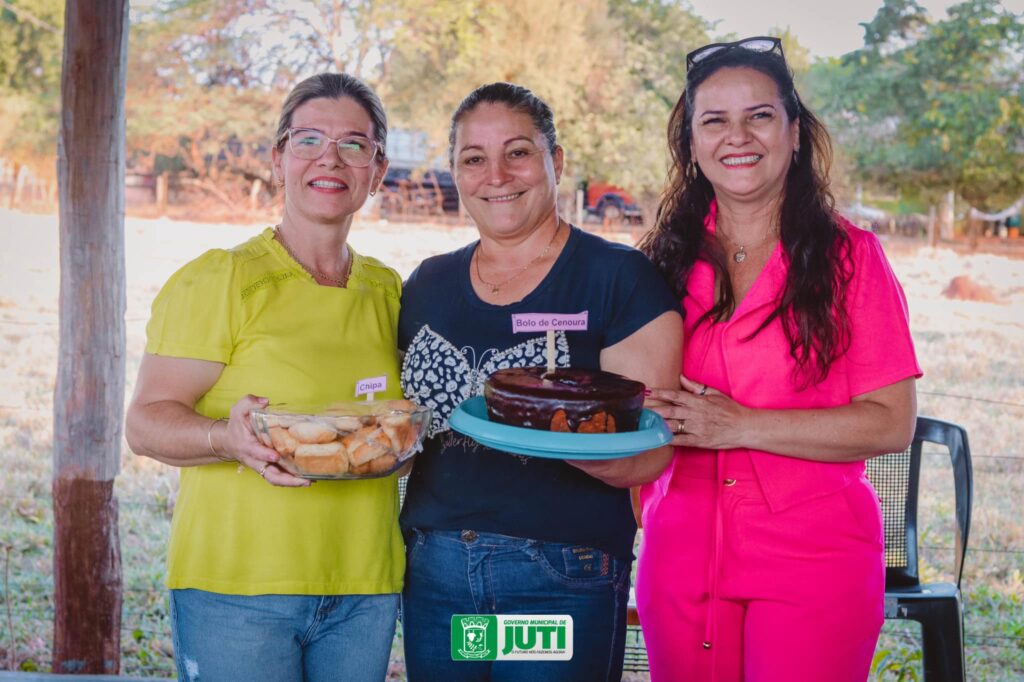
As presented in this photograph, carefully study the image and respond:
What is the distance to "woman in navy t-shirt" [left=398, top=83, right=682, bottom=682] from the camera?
5.89ft

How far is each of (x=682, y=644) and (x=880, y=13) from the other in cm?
332

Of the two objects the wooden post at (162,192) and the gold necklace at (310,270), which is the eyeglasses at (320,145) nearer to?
the gold necklace at (310,270)

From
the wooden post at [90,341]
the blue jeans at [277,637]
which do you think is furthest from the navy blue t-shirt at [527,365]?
the wooden post at [90,341]

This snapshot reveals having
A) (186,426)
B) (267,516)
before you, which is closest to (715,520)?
(267,516)

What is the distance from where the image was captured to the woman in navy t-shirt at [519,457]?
5.89 feet

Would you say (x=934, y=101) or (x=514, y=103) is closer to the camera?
(x=514, y=103)

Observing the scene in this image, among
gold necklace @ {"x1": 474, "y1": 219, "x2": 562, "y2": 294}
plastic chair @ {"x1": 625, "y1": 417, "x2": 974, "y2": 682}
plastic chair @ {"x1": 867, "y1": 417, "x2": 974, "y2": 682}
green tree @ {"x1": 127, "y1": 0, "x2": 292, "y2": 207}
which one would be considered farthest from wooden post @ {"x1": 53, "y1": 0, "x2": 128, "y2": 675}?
plastic chair @ {"x1": 867, "y1": 417, "x2": 974, "y2": 682}

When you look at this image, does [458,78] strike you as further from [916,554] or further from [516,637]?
[516,637]

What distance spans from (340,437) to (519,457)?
16.6 inches

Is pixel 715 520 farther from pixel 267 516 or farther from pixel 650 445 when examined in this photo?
pixel 267 516

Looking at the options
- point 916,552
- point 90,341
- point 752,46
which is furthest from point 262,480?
point 916,552

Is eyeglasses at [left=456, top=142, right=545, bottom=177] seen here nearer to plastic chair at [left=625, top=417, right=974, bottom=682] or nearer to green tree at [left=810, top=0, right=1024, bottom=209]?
plastic chair at [left=625, top=417, right=974, bottom=682]

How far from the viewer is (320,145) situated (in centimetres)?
194

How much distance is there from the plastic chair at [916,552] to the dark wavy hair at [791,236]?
125 cm
